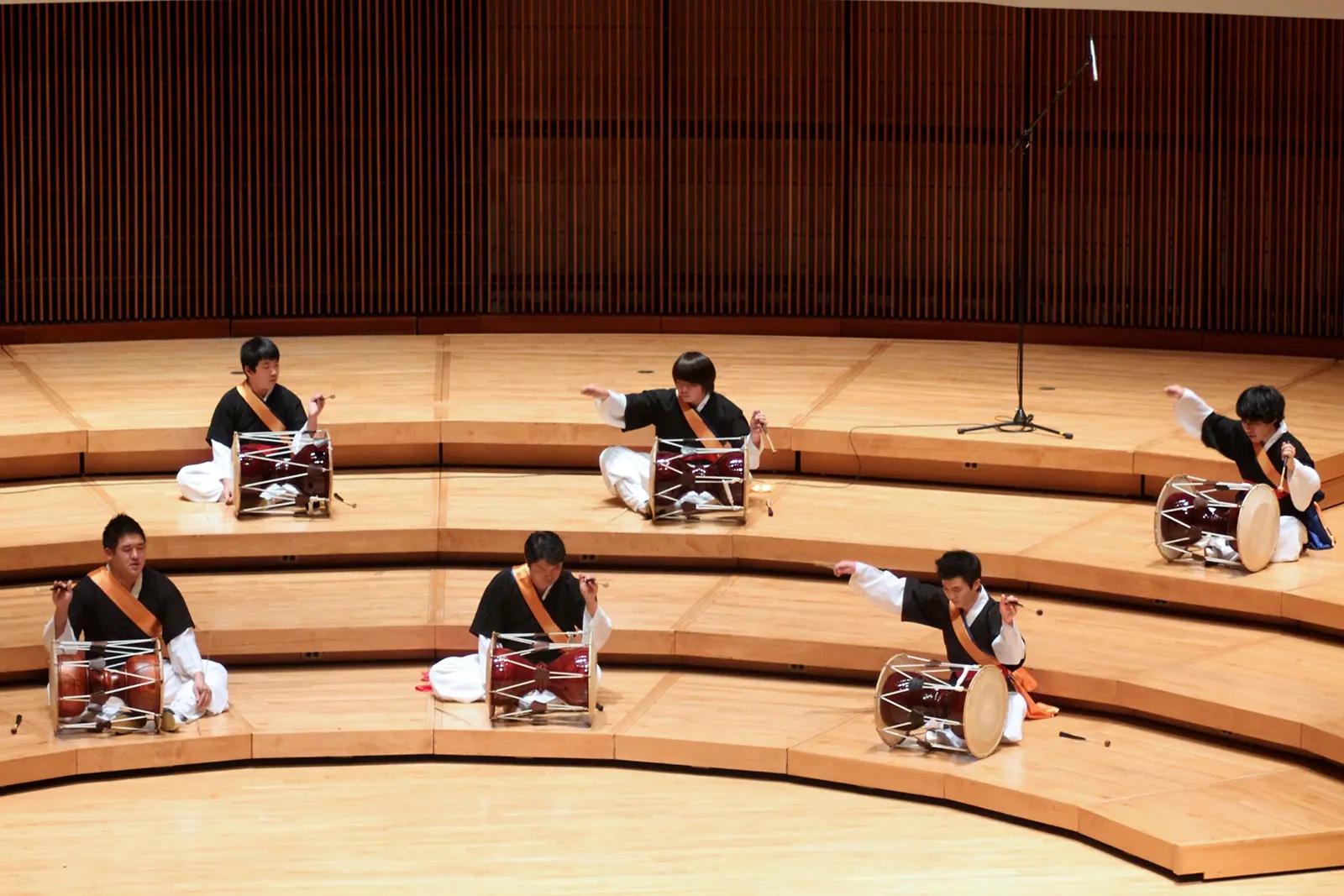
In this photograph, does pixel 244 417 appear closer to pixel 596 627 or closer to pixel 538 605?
pixel 538 605

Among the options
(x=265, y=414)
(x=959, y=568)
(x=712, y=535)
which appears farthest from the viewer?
(x=265, y=414)

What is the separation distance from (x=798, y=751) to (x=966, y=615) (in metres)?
0.72

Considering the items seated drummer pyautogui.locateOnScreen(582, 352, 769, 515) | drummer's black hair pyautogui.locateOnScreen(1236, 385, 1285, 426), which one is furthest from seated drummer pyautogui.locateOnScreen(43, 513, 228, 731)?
drummer's black hair pyautogui.locateOnScreen(1236, 385, 1285, 426)

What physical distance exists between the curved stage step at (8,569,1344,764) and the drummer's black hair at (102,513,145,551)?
24.5 inches

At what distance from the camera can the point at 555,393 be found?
9305 mm

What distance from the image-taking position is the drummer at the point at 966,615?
6668 mm

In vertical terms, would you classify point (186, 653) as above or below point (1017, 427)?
below

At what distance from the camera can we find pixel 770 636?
7281mm

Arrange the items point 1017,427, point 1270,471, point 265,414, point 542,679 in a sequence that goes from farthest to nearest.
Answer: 1. point 1017,427
2. point 265,414
3. point 1270,471
4. point 542,679

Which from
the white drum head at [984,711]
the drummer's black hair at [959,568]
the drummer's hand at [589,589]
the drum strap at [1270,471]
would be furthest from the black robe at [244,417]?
the drum strap at [1270,471]

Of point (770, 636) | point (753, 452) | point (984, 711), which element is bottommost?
point (984, 711)

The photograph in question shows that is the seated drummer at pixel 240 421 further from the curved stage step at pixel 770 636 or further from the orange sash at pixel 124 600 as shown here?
the orange sash at pixel 124 600

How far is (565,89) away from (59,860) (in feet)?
18.8

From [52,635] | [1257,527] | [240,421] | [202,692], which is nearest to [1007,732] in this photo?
[1257,527]
